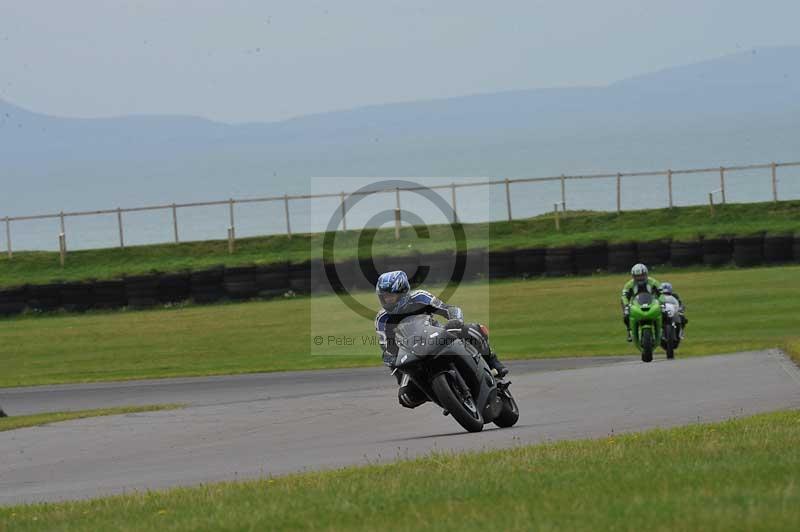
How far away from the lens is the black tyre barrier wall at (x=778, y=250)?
3913 cm

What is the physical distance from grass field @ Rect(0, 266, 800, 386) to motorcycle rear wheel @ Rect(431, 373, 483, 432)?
12212mm

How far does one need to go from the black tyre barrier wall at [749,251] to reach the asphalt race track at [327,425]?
18.3 metres

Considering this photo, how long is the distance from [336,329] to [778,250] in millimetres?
11901

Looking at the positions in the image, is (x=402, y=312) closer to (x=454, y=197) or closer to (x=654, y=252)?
(x=654, y=252)

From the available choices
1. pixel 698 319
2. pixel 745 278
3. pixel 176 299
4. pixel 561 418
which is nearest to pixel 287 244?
pixel 176 299

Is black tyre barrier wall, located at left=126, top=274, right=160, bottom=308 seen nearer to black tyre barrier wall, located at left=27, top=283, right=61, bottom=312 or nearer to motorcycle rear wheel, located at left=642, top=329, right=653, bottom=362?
black tyre barrier wall, located at left=27, top=283, right=61, bottom=312

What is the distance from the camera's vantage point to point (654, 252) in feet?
132

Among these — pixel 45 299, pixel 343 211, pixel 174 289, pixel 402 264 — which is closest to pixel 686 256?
pixel 402 264

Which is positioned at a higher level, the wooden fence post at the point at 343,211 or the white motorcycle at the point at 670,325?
the wooden fence post at the point at 343,211

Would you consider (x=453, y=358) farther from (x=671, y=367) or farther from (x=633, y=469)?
(x=671, y=367)

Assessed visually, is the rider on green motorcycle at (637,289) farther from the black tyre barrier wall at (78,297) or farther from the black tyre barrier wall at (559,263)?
the black tyre barrier wall at (78,297)

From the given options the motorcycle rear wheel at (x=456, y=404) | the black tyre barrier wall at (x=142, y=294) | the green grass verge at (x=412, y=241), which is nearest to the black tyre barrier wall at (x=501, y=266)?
the green grass verge at (x=412, y=241)

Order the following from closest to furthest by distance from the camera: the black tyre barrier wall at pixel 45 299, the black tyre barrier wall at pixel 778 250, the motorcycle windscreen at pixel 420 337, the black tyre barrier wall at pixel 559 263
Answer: the motorcycle windscreen at pixel 420 337
the black tyre barrier wall at pixel 778 250
the black tyre barrier wall at pixel 559 263
the black tyre barrier wall at pixel 45 299

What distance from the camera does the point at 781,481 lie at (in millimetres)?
8242
